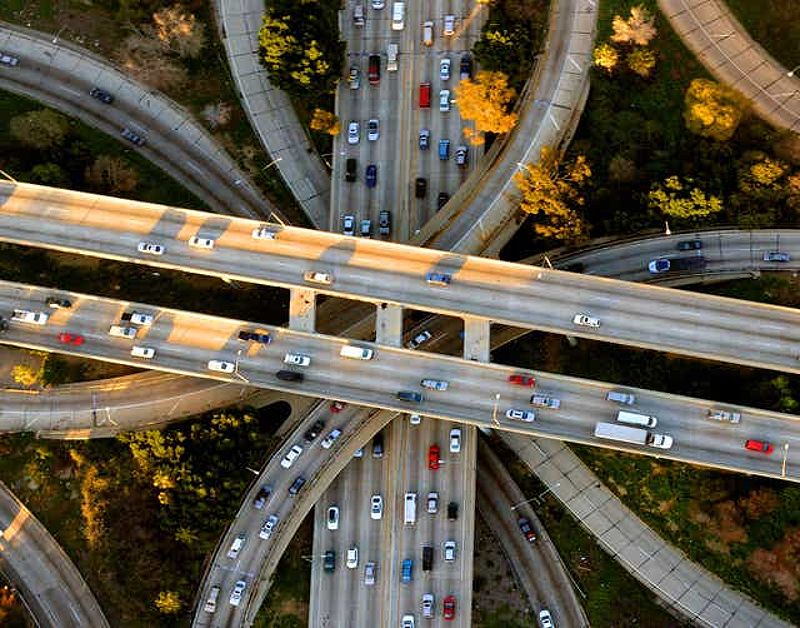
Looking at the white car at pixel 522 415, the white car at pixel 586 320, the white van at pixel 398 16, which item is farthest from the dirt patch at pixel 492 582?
the white van at pixel 398 16

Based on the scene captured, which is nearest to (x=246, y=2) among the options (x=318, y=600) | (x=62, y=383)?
(x=62, y=383)

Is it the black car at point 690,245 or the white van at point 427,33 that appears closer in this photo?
the black car at point 690,245

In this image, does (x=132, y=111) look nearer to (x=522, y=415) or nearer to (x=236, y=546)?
(x=236, y=546)

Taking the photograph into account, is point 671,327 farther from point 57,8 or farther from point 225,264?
point 57,8

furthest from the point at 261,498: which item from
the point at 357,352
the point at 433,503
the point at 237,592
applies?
the point at 357,352

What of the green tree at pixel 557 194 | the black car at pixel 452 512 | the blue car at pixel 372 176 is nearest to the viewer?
the green tree at pixel 557 194

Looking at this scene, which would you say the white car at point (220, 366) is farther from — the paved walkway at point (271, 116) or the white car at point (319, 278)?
the paved walkway at point (271, 116)
